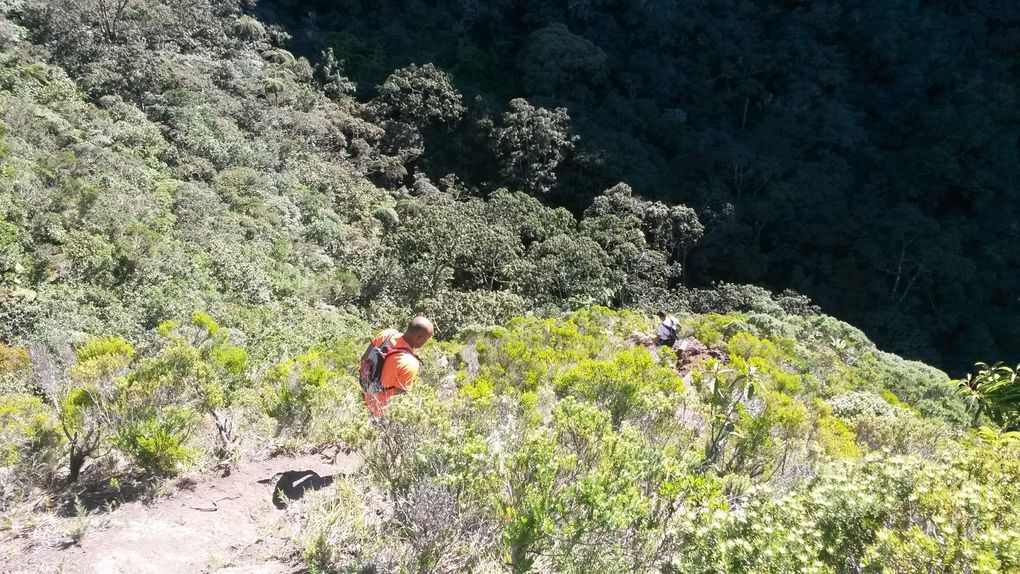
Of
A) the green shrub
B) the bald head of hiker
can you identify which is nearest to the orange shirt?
the bald head of hiker

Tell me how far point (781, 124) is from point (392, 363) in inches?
1107

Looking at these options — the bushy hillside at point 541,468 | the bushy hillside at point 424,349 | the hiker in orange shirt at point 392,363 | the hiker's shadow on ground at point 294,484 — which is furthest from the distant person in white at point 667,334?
the hiker's shadow on ground at point 294,484

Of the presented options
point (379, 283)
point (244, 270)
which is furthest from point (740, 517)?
point (379, 283)

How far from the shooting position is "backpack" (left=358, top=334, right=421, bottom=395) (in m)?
3.86

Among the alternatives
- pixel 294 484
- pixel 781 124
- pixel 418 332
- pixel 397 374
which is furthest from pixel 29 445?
pixel 781 124

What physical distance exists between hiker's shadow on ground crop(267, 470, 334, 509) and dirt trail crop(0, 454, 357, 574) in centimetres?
5

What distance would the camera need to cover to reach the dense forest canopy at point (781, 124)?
2211 centimetres

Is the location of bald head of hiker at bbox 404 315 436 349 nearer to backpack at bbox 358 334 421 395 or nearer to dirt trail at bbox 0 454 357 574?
backpack at bbox 358 334 421 395

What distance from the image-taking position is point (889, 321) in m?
20.9

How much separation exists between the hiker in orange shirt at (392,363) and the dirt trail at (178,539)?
0.87 meters

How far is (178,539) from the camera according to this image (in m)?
2.95

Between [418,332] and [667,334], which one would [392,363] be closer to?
[418,332]

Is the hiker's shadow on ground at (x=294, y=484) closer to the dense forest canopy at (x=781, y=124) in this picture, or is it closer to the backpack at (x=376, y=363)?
the backpack at (x=376, y=363)

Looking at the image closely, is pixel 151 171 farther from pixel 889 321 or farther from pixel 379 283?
pixel 889 321
